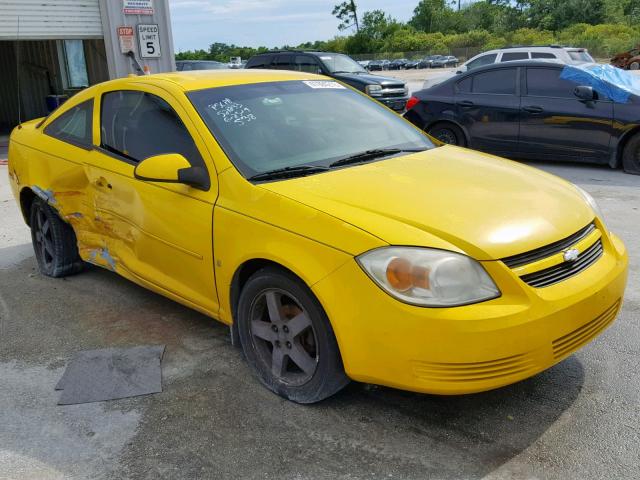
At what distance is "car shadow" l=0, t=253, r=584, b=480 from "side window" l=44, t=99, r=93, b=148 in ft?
4.78

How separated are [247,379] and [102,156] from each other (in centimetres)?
183

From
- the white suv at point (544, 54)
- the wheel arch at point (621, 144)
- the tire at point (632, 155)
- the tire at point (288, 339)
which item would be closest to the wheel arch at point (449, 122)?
the wheel arch at point (621, 144)

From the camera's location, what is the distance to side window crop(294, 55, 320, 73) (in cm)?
1520

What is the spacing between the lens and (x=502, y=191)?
3.13m

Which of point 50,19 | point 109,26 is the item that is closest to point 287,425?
point 109,26

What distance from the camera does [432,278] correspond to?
8.33 feet

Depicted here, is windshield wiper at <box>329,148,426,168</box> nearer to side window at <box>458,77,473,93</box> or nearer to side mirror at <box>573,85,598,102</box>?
side mirror at <box>573,85,598,102</box>

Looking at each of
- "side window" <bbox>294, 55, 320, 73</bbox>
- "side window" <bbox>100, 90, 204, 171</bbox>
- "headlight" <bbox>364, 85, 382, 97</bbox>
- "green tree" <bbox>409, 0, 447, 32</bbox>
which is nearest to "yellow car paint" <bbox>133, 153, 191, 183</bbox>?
"side window" <bbox>100, 90, 204, 171</bbox>

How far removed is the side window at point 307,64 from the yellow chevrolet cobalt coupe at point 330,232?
1121cm

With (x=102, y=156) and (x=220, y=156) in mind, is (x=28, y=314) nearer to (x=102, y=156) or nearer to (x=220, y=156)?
(x=102, y=156)

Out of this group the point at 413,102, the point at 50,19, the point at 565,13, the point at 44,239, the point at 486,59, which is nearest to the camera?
the point at 44,239

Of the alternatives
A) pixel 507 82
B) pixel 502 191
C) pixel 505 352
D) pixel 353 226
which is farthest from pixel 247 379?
pixel 507 82

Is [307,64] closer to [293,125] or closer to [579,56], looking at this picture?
[579,56]

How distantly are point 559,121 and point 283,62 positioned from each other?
29.6 feet
